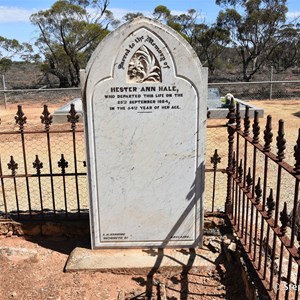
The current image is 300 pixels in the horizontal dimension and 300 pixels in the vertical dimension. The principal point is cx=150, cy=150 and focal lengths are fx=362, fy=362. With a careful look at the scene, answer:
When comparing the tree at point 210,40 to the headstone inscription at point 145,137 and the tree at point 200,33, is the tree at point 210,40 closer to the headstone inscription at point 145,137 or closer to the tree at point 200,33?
the tree at point 200,33

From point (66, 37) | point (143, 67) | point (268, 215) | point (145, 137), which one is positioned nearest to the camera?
point (268, 215)

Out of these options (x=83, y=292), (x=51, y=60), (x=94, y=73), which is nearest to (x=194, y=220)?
(x=83, y=292)

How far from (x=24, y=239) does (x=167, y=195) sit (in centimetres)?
158

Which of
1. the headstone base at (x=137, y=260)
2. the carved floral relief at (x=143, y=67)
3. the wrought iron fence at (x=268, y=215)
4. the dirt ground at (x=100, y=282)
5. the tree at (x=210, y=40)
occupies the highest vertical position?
the tree at (x=210, y=40)

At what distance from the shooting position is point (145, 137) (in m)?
2.97

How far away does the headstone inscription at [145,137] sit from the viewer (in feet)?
9.18

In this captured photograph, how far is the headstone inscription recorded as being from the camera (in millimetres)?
2797

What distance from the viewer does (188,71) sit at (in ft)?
9.25

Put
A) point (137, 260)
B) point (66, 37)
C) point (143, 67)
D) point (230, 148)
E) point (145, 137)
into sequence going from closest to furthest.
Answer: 1. point (143, 67)
2. point (145, 137)
3. point (137, 260)
4. point (230, 148)
5. point (66, 37)

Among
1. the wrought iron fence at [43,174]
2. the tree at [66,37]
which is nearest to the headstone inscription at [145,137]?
the wrought iron fence at [43,174]

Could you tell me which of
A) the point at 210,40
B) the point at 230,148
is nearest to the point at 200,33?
the point at 210,40

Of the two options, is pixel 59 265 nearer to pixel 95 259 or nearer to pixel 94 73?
pixel 95 259

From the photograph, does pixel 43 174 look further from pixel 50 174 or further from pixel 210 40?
pixel 210 40

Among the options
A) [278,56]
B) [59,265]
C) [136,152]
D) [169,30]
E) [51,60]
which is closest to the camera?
[169,30]
